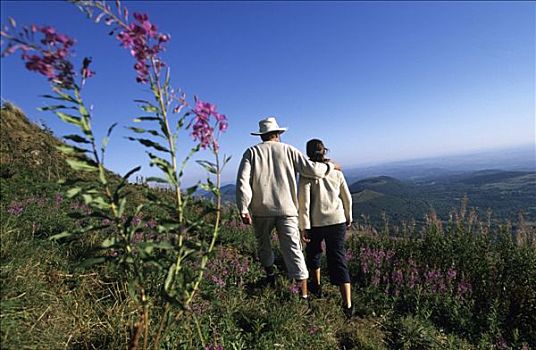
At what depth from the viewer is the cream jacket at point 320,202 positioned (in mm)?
4738

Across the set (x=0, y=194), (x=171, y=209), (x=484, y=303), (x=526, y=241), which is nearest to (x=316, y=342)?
(x=171, y=209)

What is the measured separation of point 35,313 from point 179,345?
118cm

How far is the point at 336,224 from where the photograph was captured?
4.74 meters

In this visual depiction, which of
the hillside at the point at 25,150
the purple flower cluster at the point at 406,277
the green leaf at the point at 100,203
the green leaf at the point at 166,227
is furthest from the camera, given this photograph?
the hillside at the point at 25,150

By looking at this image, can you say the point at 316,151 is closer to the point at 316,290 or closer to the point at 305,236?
the point at 305,236

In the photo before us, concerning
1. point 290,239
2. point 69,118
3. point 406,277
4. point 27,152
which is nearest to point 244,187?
point 290,239

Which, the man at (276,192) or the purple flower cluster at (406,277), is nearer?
the man at (276,192)

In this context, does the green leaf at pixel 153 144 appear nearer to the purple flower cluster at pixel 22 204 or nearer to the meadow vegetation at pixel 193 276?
the meadow vegetation at pixel 193 276

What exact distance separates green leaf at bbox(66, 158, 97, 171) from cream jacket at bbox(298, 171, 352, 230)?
3.26 m

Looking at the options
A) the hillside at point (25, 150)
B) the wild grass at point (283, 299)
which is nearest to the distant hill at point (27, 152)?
the hillside at point (25, 150)

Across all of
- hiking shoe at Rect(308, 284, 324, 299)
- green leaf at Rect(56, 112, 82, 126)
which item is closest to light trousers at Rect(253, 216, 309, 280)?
hiking shoe at Rect(308, 284, 324, 299)

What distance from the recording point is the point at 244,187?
432 cm

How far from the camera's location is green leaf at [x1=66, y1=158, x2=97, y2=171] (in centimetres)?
182

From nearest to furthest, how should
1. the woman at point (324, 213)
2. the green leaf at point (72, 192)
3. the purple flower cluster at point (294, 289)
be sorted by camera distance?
the green leaf at point (72, 192)
the purple flower cluster at point (294, 289)
the woman at point (324, 213)
